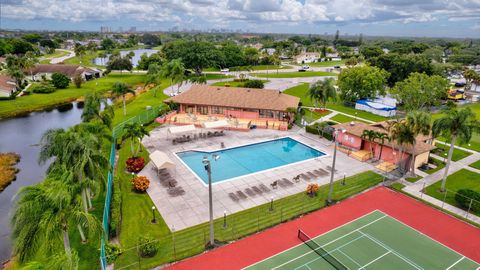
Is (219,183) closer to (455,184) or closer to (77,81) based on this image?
(455,184)

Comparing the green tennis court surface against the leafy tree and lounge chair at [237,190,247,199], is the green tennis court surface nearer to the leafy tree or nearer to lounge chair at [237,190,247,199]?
lounge chair at [237,190,247,199]

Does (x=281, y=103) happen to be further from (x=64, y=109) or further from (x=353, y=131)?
(x=64, y=109)

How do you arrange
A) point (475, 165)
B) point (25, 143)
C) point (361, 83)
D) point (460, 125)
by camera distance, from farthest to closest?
point (361, 83) < point (25, 143) < point (475, 165) < point (460, 125)

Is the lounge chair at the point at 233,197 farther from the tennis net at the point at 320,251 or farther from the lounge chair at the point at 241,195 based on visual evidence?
the tennis net at the point at 320,251

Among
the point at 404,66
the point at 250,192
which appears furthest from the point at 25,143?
the point at 404,66

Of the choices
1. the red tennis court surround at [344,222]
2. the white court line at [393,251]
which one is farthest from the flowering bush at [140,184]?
the white court line at [393,251]

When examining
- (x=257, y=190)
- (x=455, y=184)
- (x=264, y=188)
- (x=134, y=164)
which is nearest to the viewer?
(x=257, y=190)

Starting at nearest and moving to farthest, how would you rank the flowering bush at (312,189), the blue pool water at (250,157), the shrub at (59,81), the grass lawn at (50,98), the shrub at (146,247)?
the shrub at (146,247), the flowering bush at (312,189), the blue pool water at (250,157), the grass lawn at (50,98), the shrub at (59,81)
